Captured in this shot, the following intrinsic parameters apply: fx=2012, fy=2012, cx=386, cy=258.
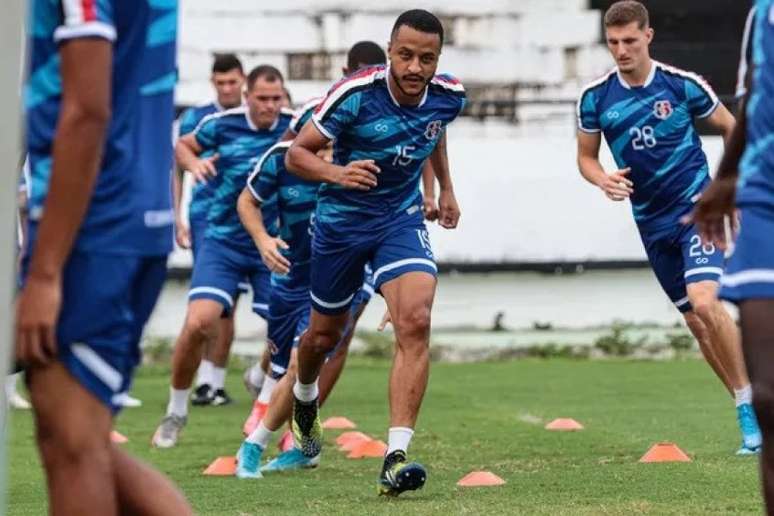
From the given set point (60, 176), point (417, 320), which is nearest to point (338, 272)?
point (417, 320)

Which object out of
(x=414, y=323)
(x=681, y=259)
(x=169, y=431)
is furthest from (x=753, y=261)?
(x=169, y=431)

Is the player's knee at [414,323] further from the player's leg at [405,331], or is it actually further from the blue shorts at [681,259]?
the blue shorts at [681,259]

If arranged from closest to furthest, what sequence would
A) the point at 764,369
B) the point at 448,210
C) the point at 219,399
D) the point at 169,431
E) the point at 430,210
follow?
the point at 764,369 → the point at 448,210 → the point at 430,210 → the point at 169,431 → the point at 219,399

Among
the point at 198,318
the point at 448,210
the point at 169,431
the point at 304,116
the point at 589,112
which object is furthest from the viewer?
the point at 198,318

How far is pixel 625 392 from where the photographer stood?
608 inches

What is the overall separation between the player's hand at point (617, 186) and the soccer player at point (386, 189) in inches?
40.1

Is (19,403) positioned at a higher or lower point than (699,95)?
lower

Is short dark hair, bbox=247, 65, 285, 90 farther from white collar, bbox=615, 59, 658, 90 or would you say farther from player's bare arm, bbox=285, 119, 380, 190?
player's bare arm, bbox=285, 119, 380, 190

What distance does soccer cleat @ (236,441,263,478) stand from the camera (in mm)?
9883

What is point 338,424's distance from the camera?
12.8 m

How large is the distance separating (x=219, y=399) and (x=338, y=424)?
103 inches

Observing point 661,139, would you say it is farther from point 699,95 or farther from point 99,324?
point 99,324

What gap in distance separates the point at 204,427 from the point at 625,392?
12.3 feet

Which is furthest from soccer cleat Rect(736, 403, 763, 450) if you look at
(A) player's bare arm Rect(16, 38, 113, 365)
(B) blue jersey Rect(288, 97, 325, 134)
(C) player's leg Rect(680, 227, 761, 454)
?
(A) player's bare arm Rect(16, 38, 113, 365)
